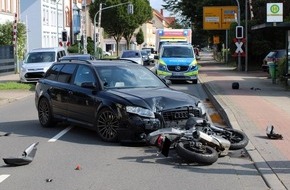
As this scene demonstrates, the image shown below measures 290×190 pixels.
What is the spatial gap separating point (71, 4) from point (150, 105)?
66461 millimetres

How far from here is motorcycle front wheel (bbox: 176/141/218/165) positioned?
805 centimetres

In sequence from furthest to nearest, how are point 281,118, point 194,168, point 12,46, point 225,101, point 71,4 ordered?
point 71,4, point 12,46, point 225,101, point 281,118, point 194,168

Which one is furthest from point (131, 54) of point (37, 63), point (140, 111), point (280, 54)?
point (140, 111)

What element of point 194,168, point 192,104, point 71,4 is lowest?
point 194,168

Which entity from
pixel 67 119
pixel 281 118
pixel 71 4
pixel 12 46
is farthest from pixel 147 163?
pixel 71 4

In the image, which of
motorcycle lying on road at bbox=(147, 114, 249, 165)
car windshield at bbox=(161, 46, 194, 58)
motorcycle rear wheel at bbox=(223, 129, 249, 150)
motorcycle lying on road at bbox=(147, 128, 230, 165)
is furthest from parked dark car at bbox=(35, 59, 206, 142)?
car windshield at bbox=(161, 46, 194, 58)

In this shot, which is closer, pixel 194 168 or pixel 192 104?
pixel 194 168

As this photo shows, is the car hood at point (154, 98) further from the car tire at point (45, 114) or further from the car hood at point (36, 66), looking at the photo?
the car hood at point (36, 66)

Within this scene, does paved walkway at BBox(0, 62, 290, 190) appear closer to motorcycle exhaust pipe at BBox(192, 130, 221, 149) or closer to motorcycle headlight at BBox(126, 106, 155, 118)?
motorcycle exhaust pipe at BBox(192, 130, 221, 149)

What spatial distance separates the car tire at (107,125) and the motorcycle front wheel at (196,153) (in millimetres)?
1815

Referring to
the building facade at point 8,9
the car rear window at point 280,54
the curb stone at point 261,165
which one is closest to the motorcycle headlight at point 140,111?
the curb stone at point 261,165

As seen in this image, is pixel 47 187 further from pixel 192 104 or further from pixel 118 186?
pixel 192 104

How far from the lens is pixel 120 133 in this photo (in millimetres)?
9789

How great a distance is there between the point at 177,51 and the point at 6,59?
48.1ft
